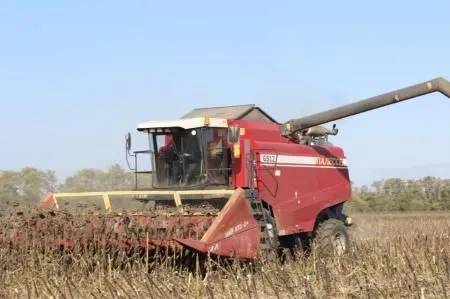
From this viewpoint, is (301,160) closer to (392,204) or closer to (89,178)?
(392,204)

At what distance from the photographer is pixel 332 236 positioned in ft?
30.2

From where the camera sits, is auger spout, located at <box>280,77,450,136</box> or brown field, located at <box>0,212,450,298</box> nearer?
brown field, located at <box>0,212,450,298</box>

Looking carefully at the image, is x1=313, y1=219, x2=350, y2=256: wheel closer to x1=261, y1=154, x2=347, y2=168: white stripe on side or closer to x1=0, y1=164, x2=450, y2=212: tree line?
x1=261, y1=154, x2=347, y2=168: white stripe on side

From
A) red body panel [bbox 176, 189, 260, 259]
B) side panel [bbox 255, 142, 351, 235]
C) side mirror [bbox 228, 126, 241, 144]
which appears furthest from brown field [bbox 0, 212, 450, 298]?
Result: side mirror [bbox 228, 126, 241, 144]

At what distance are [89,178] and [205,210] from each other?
81.3 ft

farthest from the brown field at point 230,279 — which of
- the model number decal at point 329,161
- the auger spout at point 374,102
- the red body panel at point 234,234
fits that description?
the auger spout at point 374,102

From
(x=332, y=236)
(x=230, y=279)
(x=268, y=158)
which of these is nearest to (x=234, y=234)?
(x=230, y=279)

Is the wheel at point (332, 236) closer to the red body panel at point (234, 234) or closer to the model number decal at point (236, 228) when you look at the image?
the red body panel at point (234, 234)

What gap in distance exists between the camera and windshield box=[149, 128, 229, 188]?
8438mm

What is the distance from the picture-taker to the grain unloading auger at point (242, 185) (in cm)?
673

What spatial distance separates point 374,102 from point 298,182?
7.01ft

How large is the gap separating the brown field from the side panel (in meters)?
1.43

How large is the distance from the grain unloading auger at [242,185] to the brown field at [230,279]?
0.40 metres

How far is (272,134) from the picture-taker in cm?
924
